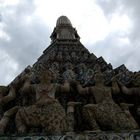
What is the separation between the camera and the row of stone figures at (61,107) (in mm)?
7730

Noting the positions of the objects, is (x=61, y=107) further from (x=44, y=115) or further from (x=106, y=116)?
(x=106, y=116)

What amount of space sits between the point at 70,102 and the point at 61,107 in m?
0.57

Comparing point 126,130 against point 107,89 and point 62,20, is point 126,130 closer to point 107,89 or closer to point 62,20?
point 107,89

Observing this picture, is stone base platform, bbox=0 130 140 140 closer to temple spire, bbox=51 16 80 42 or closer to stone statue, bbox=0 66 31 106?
stone statue, bbox=0 66 31 106

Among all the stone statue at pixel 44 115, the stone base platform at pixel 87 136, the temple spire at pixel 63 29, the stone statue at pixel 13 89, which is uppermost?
the temple spire at pixel 63 29

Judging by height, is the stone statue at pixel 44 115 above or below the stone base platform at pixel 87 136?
above

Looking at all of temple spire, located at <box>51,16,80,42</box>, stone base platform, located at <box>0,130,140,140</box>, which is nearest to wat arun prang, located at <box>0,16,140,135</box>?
stone base platform, located at <box>0,130,140,140</box>

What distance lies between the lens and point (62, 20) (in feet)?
83.2

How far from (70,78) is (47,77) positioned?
115cm

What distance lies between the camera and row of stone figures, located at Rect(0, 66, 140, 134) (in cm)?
773

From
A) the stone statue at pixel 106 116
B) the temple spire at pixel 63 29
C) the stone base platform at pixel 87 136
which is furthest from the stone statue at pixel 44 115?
the temple spire at pixel 63 29

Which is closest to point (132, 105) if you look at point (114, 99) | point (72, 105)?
point (114, 99)

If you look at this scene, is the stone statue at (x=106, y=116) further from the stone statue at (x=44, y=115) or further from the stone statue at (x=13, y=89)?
the stone statue at (x=13, y=89)

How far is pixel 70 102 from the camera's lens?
8547 millimetres
